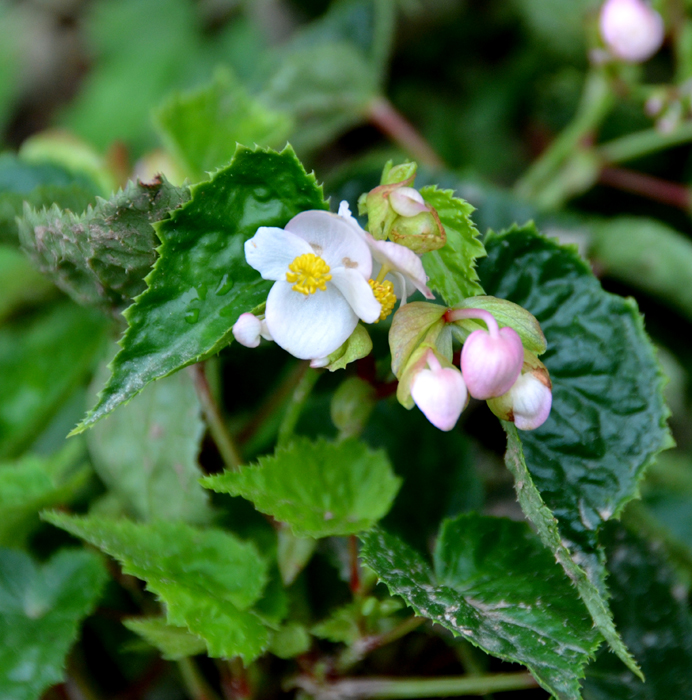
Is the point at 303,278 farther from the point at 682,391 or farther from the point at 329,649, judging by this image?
the point at 682,391

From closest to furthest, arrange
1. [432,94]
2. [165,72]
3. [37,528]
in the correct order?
[37,528]
[432,94]
[165,72]

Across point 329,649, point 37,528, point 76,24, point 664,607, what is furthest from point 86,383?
point 76,24

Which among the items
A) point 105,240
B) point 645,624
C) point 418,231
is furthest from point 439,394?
point 645,624

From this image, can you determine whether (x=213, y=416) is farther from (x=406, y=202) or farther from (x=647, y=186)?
(x=647, y=186)

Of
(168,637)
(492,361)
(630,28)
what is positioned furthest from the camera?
(630,28)

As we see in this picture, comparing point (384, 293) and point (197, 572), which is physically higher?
point (384, 293)

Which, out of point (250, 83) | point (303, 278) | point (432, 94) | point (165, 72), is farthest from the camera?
point (165, 72)

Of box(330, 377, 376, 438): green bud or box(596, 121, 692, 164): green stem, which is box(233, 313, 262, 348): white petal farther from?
box(596, 121, 692, 164): green stem

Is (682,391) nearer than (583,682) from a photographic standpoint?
No

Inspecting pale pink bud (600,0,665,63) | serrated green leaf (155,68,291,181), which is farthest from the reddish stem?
serrated green leaf (155,68,291,181)
